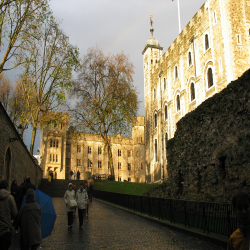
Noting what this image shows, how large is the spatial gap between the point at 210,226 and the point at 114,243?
2.76 meters

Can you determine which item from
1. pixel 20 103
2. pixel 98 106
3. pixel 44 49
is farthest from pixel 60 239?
pixel 20 103

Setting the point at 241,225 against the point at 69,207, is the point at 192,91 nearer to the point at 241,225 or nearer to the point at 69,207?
the point at 69,207

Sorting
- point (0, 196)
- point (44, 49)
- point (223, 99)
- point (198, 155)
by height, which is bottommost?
point (0, 196)

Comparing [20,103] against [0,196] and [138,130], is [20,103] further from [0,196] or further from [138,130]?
[0,196]

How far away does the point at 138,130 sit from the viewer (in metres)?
58.3

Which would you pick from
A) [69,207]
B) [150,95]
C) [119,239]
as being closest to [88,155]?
[150,95]

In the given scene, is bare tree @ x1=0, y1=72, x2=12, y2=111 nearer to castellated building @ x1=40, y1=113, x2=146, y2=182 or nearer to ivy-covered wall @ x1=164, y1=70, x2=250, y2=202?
castellated building @ x1=40, y1=113, x2=146, y2=182

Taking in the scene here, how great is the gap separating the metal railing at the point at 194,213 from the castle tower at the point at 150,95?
1132 inches

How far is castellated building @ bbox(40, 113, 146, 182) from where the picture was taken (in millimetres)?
48625

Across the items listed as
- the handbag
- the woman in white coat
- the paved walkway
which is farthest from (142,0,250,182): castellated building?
the handbag

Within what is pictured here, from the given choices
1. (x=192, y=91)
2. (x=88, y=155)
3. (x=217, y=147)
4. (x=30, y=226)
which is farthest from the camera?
(x=88, y=155)

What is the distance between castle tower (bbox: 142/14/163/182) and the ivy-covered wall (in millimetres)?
24933

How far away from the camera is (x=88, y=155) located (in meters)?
55.2

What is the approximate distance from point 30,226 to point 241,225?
3683mm
